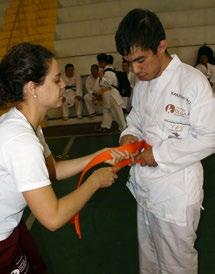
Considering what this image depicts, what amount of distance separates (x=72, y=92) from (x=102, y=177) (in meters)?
6.66

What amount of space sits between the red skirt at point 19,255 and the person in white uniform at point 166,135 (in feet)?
2.48

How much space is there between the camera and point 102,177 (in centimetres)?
196

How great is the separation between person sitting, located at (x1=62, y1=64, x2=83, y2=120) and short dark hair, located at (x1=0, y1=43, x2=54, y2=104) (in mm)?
6512

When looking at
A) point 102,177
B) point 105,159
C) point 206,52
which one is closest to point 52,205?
point 102,177

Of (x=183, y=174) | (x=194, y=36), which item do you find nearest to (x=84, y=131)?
(x=194, y=36)

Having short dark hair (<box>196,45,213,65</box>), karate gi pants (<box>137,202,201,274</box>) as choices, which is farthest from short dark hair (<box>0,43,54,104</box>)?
short dark hair (<box>196,45,213,65</box>)

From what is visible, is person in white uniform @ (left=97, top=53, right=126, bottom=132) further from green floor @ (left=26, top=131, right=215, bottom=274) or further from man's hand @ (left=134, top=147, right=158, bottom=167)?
man's hand @ (left=134, top=147, right=158, bottom=167)

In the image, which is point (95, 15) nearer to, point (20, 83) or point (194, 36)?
point (194, 36)

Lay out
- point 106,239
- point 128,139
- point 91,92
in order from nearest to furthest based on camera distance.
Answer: point 128,139, point 106,239, point 91,92

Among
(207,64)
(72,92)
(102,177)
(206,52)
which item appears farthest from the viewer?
(72,92)

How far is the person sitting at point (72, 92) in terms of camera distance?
27.3 ft

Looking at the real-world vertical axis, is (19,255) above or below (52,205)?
below

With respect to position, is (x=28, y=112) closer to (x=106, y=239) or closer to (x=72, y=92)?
(x=106, y=239)

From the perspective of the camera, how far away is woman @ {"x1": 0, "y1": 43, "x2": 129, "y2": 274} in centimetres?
162
